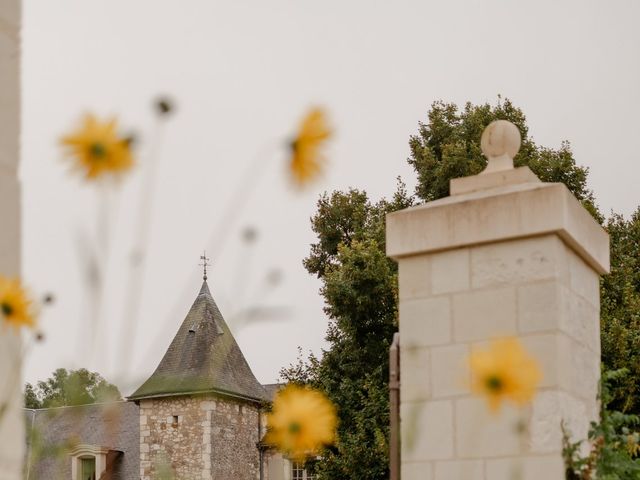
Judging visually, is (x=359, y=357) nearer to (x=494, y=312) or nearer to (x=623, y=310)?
(x=623, y=310)

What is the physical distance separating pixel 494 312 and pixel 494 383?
280 centimetres

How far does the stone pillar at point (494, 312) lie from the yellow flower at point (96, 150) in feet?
8.26

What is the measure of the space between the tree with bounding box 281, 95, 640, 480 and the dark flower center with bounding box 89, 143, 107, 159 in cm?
1335

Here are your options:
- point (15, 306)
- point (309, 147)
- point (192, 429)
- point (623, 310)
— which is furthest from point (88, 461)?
point (309, 147)

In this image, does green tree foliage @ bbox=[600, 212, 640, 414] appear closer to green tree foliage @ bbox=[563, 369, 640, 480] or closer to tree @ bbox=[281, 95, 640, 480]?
tree @ bbox=[281, 95, 640, 480]

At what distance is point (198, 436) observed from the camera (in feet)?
86.4

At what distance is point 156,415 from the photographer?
2719 cm

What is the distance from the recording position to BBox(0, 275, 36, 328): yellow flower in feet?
4.11

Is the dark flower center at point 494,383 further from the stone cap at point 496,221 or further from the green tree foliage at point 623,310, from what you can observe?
the green tree foliage at point 623,310

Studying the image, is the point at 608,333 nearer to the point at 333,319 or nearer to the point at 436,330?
the point at 333,319

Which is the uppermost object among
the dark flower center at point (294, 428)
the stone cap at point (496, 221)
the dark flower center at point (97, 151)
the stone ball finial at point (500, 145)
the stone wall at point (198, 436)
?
the stone ball finial at point (500, 145)

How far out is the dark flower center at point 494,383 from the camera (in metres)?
1.14

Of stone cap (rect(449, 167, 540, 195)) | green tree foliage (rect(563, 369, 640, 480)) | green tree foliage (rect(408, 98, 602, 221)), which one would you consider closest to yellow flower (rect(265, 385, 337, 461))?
green tree foliage (rect(563, 369, 640, 480))

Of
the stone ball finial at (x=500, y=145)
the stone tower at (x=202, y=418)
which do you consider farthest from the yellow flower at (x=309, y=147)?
the stone tower at (x=202, y=418)
